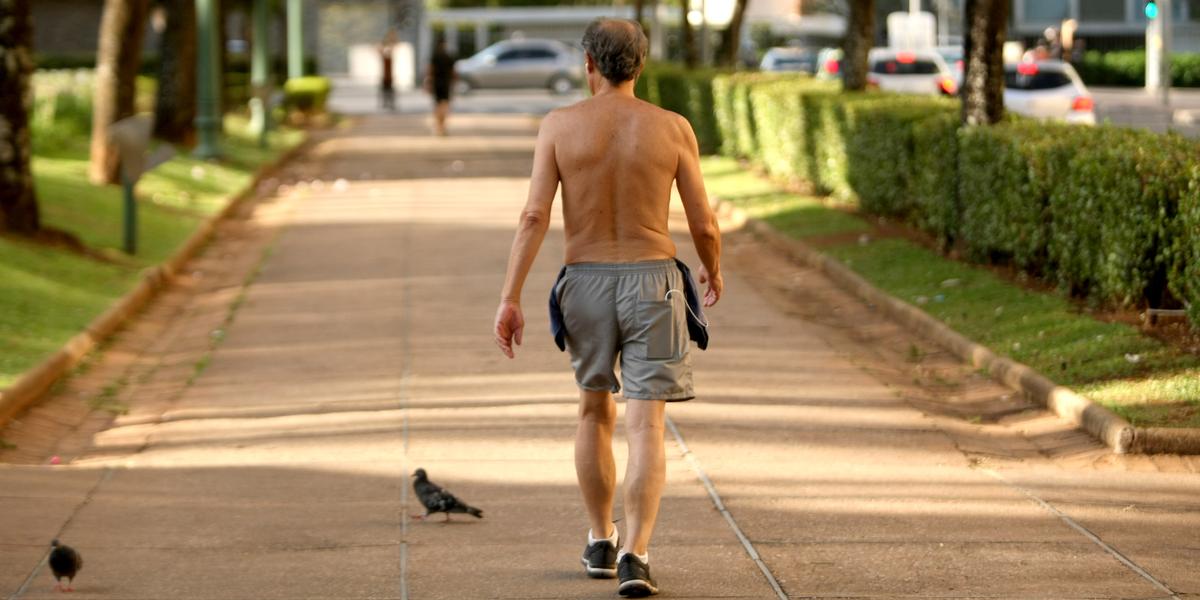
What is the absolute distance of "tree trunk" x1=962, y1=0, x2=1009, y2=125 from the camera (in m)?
14.9

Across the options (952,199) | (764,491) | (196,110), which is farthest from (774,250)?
(196,110)

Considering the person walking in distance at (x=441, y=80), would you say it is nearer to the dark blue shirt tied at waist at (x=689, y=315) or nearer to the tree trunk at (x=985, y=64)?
the tree trunk at (x=985, y=64)

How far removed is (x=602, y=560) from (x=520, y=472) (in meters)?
2.05

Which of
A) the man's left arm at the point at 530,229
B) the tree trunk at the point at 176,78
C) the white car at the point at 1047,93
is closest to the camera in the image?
the man's left arm at the point at 530,229

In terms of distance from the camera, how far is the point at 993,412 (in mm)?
9742

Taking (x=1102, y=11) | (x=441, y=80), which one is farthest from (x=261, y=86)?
(x=1102, y=11)

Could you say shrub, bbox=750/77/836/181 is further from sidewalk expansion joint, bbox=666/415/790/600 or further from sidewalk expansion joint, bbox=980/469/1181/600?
sidewalk expansion joint, bbox=980/469/1181/600

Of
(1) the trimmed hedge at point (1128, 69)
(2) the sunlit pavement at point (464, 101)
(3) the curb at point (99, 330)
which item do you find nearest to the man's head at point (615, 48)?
(3) the curb at point (99, 330)

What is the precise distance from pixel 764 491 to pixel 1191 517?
176 centimetres

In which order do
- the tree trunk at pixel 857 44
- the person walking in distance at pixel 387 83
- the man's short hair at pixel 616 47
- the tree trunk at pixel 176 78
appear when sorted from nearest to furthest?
the man's short hair at pixel 616 47
the tree trunk at pixel 857 44
the tree trunk at pixel 176 78
the person walking in distance at pixel 387 83

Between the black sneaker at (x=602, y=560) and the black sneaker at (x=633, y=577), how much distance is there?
0.27 meters

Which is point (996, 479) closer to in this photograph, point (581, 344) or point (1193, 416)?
point (1193, 416)

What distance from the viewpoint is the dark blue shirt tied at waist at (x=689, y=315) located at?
5723mm

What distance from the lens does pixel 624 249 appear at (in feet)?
18.5
